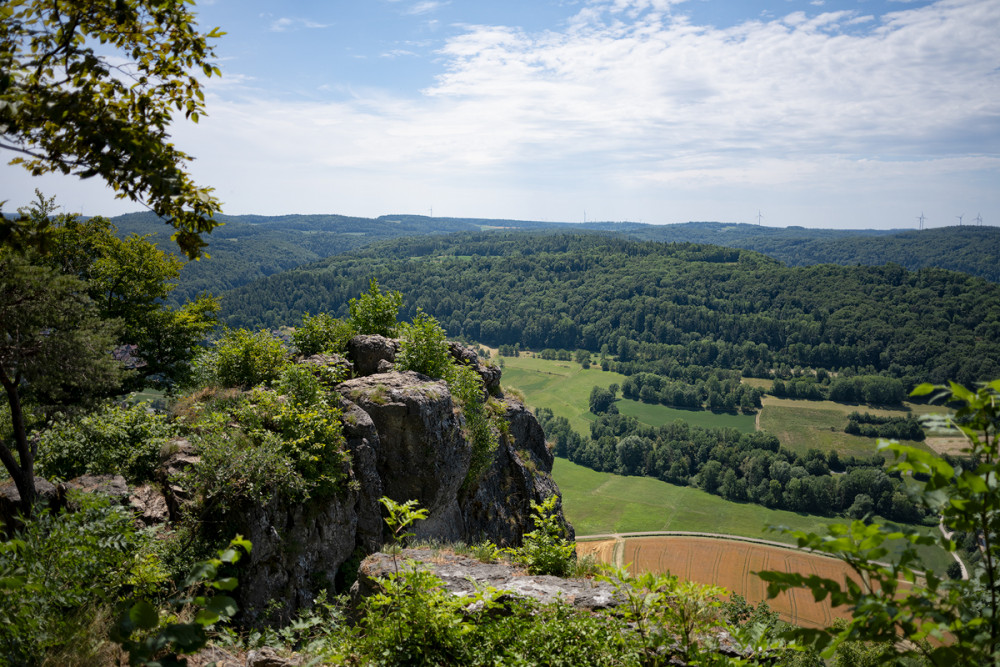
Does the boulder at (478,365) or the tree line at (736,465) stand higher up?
the boulder at (478,365)

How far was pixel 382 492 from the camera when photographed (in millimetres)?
11633

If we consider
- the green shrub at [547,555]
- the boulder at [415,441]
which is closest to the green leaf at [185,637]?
the green shrub at [547,555]

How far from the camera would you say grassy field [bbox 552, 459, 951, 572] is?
264ft

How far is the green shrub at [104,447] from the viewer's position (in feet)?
30.0

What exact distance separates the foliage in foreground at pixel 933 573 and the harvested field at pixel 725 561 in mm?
54987

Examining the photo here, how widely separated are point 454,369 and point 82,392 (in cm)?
917

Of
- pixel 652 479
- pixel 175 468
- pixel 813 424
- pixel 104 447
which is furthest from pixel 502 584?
pixel 813 424

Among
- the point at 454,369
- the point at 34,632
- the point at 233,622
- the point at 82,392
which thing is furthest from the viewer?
the point at 454,369

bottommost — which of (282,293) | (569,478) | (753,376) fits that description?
(569,478)

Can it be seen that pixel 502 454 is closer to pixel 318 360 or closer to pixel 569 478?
pixel 318 360

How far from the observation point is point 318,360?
13.4 m

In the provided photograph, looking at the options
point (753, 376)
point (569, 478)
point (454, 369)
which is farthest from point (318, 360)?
point (753, 376)

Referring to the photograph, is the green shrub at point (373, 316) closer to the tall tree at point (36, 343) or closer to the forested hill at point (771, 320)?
the tall tree at point (36, 343)

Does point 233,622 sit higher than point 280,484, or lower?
lower
